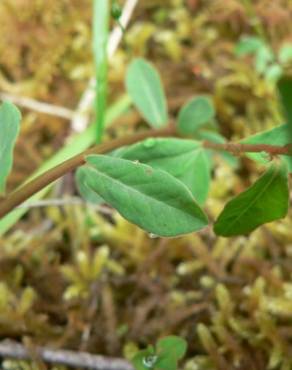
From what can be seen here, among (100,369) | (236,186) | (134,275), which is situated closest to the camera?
(100,369)

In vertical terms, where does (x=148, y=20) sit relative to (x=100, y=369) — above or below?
above

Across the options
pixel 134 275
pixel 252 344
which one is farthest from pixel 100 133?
pixel 252 344

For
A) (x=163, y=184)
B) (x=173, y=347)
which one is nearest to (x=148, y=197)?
(x=163, y=184)

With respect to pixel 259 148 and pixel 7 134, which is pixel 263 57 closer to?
pixel 259 148

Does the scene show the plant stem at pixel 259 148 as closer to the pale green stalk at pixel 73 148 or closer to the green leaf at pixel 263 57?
the pale green stalk at pixel 73 148

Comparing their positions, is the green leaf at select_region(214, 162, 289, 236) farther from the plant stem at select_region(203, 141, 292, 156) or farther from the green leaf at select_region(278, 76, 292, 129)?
the green leaf at select_region(278, 76, 292, 129)

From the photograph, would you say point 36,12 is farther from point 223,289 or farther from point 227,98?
point 223,289

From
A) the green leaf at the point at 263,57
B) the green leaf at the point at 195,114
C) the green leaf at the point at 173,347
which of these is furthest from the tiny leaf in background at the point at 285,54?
the green leaf at the point at 173,347
